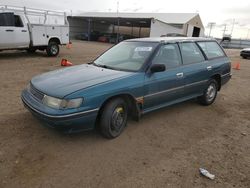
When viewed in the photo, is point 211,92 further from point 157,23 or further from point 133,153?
point 157,23

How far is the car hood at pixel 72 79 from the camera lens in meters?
3.20

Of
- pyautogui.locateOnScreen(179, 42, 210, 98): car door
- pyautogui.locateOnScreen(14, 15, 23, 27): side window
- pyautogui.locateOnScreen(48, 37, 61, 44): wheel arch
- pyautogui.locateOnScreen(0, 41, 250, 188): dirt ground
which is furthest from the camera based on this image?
pyautogui.locateOnScreen(48, 37, 61, 44): wheel arch

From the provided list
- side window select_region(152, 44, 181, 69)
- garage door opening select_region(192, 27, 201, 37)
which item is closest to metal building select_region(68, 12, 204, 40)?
garage door opening select_region(192, 27, 201, 37)

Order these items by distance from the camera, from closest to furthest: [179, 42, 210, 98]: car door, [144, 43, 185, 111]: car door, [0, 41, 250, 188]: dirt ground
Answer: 1. [0, 41, 250, 188]: dirt ground
2. [144, 43, 185, 111]: car door
3. [179, 42, 210, 98]: car door

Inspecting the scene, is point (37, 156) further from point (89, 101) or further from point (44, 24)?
point (44, 24)

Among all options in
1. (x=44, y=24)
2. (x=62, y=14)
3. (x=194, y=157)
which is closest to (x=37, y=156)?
(x=194, y=157)

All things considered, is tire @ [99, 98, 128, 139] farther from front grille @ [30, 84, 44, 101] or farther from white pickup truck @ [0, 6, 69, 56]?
white pickup truck @ [0, 6, 69, 56]

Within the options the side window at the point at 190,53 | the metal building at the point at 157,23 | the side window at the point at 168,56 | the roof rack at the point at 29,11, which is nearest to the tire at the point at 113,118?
the side window at the point at 168,56

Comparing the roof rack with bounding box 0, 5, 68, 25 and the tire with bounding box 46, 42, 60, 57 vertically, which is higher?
the roof rack with bounding box 0, 5, 68, 25

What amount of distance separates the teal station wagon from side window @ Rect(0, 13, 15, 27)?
7672 mm

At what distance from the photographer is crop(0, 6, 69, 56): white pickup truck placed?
33.4 ft

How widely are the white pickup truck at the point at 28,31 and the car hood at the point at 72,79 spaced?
783cm

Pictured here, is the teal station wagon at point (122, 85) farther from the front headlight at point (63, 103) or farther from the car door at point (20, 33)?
the car door at point (20, 33)

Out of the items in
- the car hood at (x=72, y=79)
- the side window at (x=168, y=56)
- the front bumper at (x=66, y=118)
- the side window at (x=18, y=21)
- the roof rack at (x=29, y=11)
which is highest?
the roof rack at (x=29, y=11)
